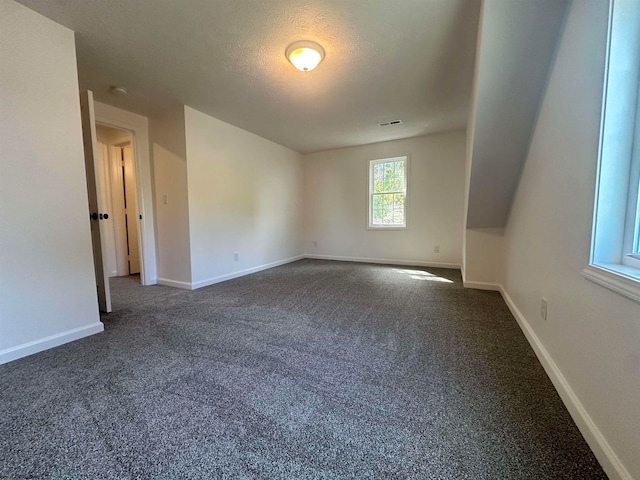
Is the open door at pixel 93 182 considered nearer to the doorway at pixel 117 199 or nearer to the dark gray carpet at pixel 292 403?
the dark gray carpet at pixel 292 403

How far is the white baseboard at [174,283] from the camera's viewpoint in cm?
354

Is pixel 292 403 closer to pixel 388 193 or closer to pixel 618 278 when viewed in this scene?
pixel 618 278

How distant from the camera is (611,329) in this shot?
3.32 feet

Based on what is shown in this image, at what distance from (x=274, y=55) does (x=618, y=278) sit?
8.86 feet

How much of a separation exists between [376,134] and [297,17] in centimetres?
296

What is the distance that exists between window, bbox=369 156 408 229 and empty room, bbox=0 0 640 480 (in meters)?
1.26

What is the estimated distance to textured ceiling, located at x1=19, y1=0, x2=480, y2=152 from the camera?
1.83 metres

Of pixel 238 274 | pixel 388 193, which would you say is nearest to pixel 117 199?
pixel 238 274

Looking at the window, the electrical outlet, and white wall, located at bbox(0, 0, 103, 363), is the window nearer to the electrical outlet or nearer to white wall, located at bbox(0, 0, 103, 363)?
the electrical outlet

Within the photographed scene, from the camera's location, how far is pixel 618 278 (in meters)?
0.97

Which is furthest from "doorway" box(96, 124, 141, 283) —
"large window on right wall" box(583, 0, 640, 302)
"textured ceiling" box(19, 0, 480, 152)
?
"large window on right wall" box(583, 0, 640, 302)

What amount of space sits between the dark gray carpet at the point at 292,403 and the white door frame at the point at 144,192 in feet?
4.59

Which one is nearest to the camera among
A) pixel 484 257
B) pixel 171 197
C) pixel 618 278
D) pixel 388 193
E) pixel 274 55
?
pixel 618 278

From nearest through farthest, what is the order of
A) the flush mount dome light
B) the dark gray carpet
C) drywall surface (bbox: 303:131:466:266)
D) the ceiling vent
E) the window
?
the dark gray carpet < the flush mount dome light < the ceiling vent < drywall surface (bbox: 303:131:466:266) < the window
